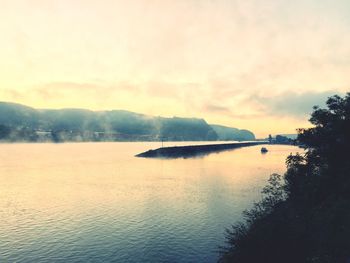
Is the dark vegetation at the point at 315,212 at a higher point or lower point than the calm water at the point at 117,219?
higher

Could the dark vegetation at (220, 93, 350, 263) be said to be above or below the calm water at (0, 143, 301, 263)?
above

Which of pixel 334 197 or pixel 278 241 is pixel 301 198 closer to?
pixel 334 197

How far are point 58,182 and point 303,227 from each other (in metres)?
93.6

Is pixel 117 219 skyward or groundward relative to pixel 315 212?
groundward

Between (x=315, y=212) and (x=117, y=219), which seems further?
(x=117, y=219)

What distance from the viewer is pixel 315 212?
112 feet

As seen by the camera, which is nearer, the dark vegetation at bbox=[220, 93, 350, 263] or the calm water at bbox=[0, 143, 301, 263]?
the dark vegetation at bbox=[220, 93, 350, 263]

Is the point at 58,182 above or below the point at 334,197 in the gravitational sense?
below

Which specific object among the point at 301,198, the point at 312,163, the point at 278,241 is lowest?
the point at 278,241

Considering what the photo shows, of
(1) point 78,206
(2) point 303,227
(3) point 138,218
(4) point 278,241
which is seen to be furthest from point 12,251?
(2) point 303,227

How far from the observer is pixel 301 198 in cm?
4162

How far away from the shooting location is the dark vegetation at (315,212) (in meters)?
29.8

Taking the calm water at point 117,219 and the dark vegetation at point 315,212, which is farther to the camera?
the calm water at point 117,219

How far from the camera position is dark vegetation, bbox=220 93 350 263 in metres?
29.8
